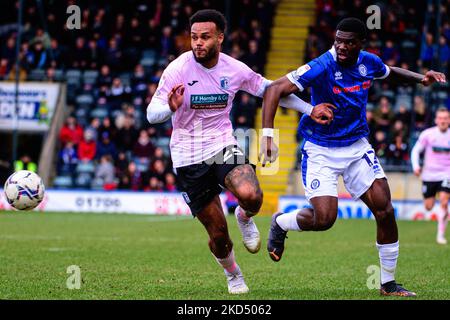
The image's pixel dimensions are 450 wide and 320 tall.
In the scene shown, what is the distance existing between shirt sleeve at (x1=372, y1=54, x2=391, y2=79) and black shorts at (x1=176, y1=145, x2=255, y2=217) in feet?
5.52

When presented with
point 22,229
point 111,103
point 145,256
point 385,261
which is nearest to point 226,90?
point 385,261

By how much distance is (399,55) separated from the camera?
28.7 metres

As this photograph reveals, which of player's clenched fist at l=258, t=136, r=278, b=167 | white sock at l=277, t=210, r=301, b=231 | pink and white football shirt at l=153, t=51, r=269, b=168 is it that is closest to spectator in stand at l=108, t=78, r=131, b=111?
white sock at l=277, t=210, r=301, b=231

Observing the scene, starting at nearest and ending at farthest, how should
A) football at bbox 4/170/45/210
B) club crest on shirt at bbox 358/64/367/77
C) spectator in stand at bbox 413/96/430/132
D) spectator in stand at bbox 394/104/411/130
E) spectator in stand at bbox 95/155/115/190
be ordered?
1. club crest on shirt at bbox 358/64/367/77
2. football at bbox 4/170/45/210
3. spectator in stand at bbox 413/96/430/132
4. spectator in stand at bbox 394/104/411/130
5. spectator in stand at bbox 95/155/115/190

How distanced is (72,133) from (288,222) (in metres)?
19.3

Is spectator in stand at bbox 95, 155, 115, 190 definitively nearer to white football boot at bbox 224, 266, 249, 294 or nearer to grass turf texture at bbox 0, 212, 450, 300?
grass turf texture at bbox 0, 212, 450, 300

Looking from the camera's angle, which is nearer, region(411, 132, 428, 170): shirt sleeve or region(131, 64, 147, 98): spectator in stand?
region(411, 132, 428, 170): shirt sleeve

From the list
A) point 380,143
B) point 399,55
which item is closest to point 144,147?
point 380,143

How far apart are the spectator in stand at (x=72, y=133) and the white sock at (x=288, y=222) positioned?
748 inches

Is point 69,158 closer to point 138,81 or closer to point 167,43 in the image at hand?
point 138,81

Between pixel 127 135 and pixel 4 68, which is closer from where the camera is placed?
pixel 127 135

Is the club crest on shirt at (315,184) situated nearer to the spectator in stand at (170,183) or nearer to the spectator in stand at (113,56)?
the spectator in stand at (170,183)

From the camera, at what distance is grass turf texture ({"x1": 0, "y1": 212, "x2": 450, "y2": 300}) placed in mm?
9750

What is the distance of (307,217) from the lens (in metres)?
9.91
